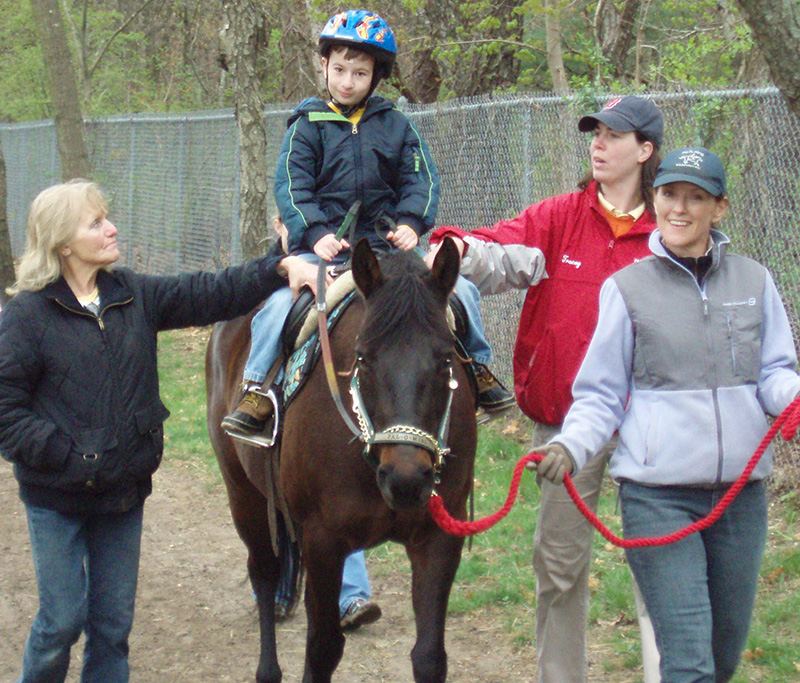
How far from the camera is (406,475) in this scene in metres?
3.18

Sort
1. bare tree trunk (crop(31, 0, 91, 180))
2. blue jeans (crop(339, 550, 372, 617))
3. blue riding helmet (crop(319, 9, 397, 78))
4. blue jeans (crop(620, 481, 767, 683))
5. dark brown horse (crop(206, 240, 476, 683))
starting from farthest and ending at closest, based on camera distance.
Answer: bare tree trunk (crop(31, 0, 91, 180)) → blue jeans (crop(339, 550, 372, 617)) → blue riding helmet (crop(319, 9, 397, 78)) → dark brown horse (crop(206, 240, 476, 683)) → blue jeans (crop(620, 481, 767, 683))

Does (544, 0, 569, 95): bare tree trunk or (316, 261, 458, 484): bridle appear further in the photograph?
(544, 0, 569, 95): bare tree trunk

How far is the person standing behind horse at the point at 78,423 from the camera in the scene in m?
Result: 3.50

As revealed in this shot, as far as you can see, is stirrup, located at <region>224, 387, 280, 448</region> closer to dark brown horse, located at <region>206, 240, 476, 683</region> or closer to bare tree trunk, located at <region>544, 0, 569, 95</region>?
dark brown horse, located at <region>206, 240, 476, 683</region>

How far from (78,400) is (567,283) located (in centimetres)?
185

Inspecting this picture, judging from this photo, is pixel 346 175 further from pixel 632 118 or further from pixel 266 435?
pixel 632 118

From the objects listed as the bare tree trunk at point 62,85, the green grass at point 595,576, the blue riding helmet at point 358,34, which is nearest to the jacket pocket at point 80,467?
the blue riding helmet at point 358,34

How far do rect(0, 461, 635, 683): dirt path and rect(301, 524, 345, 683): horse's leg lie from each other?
2.44ft

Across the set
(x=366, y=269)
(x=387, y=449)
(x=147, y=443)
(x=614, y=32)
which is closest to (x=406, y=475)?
(x=387, y=449)

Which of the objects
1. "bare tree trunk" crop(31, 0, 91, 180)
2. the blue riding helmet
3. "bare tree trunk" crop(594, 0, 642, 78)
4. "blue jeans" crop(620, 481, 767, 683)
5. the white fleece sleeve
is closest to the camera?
"blue jeans" crop(620, 481, 767, 683)

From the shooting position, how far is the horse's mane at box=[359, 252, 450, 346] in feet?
11.2

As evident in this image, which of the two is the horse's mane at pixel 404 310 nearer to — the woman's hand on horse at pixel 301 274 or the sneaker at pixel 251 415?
the woman's hand on horse at pixel 301 274

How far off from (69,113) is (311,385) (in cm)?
1098

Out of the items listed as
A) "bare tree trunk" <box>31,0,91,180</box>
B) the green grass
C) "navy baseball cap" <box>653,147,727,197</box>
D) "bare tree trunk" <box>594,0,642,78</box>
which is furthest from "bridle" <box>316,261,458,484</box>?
"bare tree trunk" <box>31,0,91,180</box>
